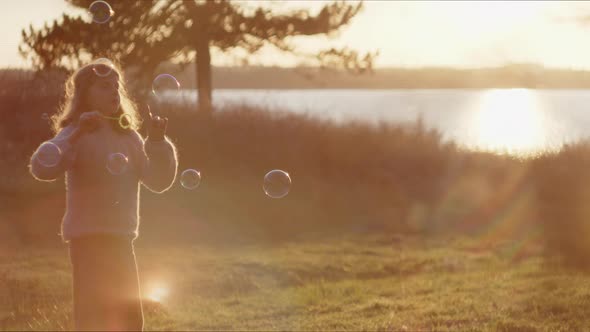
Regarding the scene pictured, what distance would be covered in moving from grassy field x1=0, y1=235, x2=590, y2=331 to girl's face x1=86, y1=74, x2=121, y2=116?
403cm

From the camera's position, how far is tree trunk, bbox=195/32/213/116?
21.2m

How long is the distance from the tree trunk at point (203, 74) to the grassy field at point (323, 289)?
790 centimetres

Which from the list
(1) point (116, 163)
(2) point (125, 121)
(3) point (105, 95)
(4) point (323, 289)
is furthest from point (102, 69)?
(4) point (323, 289)

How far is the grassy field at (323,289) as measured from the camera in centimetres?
837

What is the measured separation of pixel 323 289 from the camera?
10156 millimetres

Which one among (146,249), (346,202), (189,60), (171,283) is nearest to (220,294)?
(171,283)

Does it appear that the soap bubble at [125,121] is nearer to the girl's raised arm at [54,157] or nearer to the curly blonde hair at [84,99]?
the curly blonde hair at [84,99]

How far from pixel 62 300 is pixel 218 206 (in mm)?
7798

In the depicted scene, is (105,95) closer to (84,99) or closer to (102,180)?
(84,99)

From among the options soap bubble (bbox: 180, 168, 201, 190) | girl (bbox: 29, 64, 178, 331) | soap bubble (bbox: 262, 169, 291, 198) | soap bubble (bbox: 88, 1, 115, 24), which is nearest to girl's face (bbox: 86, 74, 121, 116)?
girl (bbox: 29, 64, 178, 331)

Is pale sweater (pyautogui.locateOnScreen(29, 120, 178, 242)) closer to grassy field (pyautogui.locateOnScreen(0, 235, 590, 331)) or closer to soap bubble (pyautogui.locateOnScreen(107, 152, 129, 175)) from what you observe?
soap bubble (pyautogui.locateOnScreen(107, 152, 129, 175))

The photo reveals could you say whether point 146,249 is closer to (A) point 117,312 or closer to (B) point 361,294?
(B) point 361,294

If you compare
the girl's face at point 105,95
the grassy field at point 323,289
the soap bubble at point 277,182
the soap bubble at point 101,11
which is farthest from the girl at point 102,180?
the soap bubble at point 277,182

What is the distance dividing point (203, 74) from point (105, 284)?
1723cm
